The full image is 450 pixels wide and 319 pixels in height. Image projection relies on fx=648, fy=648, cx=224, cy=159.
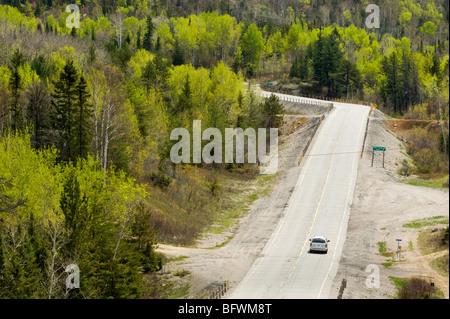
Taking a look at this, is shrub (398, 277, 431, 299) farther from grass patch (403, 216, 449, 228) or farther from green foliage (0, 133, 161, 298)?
green foliage (0, 133, 161, 298)

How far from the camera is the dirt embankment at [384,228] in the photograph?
4553cm

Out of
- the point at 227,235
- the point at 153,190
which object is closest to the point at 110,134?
the point at 153,190

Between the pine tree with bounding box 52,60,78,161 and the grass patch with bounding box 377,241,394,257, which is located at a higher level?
the pine tree with bounding box 52,60,78,161

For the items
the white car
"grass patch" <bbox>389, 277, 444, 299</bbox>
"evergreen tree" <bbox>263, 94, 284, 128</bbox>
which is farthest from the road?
"evergreen tree" <bbox>263, 94, 284, 128</bbox>

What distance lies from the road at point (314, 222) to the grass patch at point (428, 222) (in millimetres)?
5984

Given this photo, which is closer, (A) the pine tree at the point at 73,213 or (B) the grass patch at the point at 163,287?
(A) the pine tree at the point at 73,213

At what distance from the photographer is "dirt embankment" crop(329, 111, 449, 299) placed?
45531 millimetres

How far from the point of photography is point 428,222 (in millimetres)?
56781

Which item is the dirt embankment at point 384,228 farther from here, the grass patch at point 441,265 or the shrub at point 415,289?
the shrub at point 415,289

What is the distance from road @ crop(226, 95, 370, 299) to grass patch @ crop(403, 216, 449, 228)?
598cm

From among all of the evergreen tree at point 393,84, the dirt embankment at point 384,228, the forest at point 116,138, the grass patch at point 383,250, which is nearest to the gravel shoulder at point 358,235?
the dirt embankment at point 384,228
